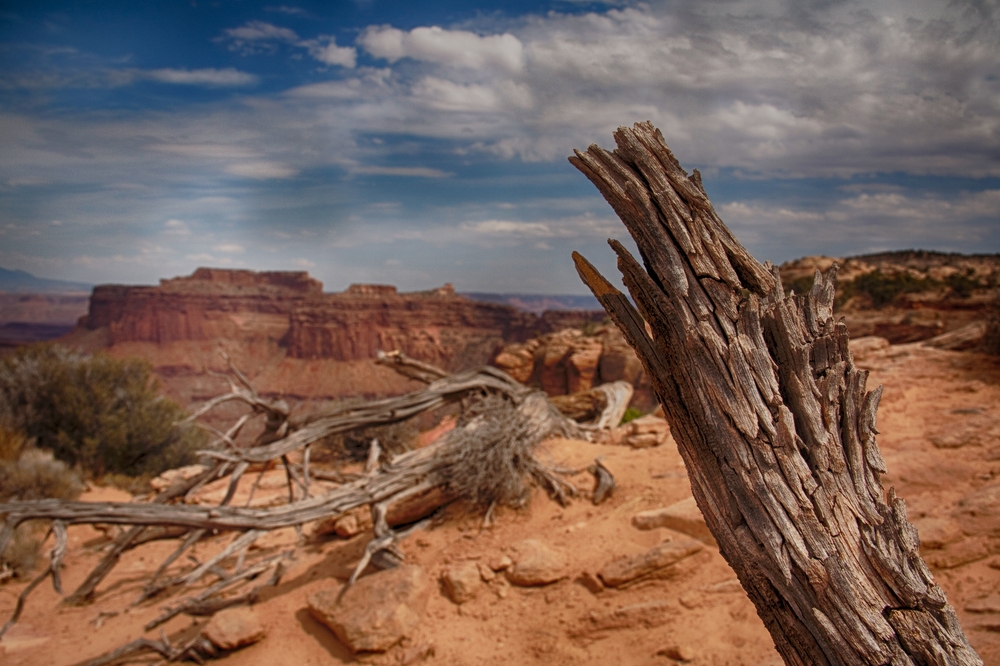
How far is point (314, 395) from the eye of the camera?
5166 centimetres

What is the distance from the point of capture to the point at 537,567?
511cm

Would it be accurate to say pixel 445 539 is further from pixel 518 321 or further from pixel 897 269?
pixel 518 321

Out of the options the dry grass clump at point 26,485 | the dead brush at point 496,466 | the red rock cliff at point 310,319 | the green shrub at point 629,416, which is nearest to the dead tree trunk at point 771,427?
the dead brush at point 496,466

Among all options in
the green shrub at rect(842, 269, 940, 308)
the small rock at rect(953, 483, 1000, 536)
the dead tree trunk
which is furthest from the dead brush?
the green shrub at rect(842, 269, 940, 308)

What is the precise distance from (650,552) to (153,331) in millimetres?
68174

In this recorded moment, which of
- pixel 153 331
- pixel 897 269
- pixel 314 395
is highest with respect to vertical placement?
pixel 897 269

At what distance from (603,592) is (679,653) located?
0.90 m

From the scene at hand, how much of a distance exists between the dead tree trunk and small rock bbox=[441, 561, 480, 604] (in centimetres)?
342

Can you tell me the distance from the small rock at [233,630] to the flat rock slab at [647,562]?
10.2 ft

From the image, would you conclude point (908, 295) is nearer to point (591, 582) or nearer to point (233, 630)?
point (591, 582)

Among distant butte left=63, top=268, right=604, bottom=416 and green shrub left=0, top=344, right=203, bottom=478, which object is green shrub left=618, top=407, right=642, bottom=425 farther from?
distant butte left=63, top=268, right=604, bottom=416

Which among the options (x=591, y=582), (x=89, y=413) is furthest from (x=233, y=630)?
(x=89, y=413)

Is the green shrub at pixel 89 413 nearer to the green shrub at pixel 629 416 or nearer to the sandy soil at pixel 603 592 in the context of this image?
the sandy soil at pixel 603 592

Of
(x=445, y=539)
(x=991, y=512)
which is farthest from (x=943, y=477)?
(x=445, y=539)
